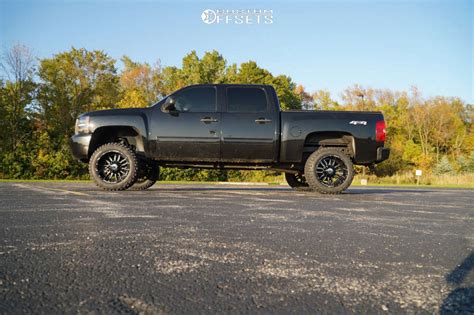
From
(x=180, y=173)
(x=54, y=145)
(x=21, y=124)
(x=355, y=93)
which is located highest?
(x=355, y=93)

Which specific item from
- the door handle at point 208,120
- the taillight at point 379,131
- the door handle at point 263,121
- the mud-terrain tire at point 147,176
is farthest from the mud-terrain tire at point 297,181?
the mud-terrain tire at point 147,176

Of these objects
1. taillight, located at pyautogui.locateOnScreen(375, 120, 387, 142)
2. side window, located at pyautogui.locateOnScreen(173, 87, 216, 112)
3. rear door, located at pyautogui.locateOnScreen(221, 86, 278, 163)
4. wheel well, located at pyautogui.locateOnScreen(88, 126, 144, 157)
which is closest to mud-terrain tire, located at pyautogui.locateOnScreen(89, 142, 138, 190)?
wheel well, located at pyautogui.locateOnScreen(88, 126, 144, 157)

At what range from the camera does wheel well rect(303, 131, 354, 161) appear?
6979 mm

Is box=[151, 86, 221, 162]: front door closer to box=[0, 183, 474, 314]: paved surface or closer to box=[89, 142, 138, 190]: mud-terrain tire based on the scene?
box=[89, 142, 138, 190]: mud-terrain tire

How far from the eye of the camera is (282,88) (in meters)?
48.2

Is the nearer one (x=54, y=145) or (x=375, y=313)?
(x=375, y=313)

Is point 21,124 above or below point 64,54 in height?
below

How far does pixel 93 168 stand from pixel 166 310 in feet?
19.8

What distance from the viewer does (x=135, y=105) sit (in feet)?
110

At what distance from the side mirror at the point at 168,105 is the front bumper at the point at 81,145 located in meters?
1.54

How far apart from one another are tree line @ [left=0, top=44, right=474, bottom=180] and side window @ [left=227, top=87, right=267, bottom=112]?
20.2m

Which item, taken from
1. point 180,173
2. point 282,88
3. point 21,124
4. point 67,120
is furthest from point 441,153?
point 21,124

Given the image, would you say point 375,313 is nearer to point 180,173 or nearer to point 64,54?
point 180,173

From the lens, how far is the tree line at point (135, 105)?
2769 centimetres
